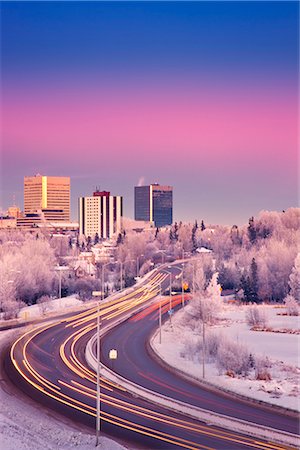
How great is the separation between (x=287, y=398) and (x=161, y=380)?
690 cm

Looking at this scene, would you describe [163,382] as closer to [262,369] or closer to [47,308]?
[262,369]

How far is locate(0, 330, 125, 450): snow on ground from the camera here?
21375 millimetres

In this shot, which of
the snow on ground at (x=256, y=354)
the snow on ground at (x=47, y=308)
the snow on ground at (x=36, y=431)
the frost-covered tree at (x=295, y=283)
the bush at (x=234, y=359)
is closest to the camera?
the snow on ground at (x=36, y=431)

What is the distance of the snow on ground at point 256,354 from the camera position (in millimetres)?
29562

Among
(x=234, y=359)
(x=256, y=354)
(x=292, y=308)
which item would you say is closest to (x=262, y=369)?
(x=234, y=359)

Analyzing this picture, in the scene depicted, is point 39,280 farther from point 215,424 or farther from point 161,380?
point 215,424

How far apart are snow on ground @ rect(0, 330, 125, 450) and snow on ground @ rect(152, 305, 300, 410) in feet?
30.0

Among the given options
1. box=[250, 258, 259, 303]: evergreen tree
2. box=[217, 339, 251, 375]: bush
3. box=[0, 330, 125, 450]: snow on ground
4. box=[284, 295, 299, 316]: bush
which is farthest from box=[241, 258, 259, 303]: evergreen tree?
box=[0, 330, 125, 450]: snow on ground

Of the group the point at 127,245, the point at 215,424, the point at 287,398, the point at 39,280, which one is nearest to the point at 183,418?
the point at 215,424

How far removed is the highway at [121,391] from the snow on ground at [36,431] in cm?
89

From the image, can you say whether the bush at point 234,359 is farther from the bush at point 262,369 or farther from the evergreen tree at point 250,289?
the evergreen tree at point 250,289

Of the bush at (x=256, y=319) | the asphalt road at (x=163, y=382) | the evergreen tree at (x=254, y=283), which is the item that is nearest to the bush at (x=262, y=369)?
the asphalt road at (x=163, y=382)

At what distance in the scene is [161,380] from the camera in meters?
32.2

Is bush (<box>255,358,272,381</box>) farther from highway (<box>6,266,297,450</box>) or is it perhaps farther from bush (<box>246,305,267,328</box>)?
bush (<box>246,305,267,328</box>)
